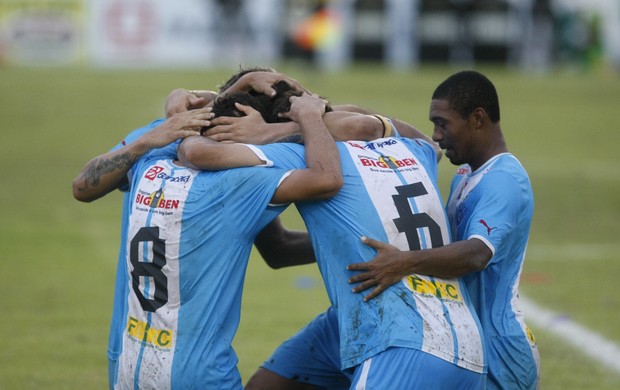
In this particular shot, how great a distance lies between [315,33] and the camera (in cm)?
3716

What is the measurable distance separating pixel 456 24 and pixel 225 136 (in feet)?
109

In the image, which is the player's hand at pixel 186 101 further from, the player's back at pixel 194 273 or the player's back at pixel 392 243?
the player's back at pixel 392 243

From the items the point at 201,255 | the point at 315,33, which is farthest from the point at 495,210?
the point at 315,33

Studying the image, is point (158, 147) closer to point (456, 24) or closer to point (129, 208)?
point (129, 208)

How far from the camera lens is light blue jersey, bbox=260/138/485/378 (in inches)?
197

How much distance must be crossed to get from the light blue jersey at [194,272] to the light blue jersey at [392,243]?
0.29 m

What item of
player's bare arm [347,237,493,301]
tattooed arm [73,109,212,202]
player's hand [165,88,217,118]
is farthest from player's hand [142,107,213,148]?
player's bare arm [347,237,493,301]

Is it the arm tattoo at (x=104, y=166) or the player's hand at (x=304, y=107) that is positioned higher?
the player's hand at (x=304, y=107)

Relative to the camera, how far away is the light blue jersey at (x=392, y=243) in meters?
5.00

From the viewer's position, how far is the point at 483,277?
17.9 feet

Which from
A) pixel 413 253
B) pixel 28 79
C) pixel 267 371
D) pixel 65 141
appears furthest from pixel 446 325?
pixel 28 79

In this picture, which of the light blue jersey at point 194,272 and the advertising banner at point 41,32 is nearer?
the light blue jersey at point 194,272

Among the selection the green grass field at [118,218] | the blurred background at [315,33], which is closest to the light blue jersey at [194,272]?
the green grass field at [118,218]

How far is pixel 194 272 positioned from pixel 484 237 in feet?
4.44
